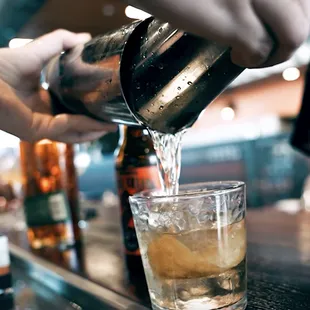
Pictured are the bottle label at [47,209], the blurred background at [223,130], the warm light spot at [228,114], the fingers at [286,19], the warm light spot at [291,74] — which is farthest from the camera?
the warm light spot at [228,114]

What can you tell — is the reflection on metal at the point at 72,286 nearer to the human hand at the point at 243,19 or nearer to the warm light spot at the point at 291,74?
the human hand at the point at 243,19

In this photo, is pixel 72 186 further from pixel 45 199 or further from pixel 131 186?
pixel 131 186

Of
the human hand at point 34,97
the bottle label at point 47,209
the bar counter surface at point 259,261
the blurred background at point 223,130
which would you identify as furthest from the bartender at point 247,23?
the bottle label at point 47,209

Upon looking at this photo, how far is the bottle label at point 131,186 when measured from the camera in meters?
0.59

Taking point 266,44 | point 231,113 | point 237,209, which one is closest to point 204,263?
point 237,209

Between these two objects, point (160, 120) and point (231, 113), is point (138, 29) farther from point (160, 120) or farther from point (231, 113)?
point (231, 113)

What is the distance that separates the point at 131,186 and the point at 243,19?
14.0 inches

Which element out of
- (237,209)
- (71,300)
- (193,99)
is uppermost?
(193,99)

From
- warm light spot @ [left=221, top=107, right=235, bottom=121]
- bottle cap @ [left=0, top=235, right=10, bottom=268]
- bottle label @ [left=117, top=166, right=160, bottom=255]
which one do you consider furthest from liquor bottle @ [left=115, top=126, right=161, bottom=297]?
warm light spot @ [left=221, top=107, right=235, bottom=121]

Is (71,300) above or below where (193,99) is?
below

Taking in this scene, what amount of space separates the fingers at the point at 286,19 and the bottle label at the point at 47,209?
0.66m

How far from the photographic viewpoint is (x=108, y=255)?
72cm

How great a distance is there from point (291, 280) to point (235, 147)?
3.35m

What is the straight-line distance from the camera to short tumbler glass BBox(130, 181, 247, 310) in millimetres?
386
